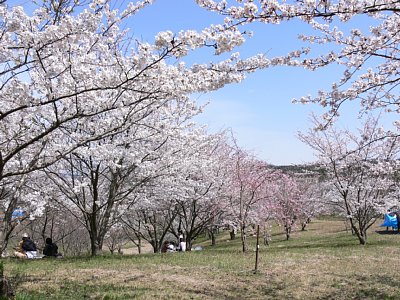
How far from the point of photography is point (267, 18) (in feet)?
14.3

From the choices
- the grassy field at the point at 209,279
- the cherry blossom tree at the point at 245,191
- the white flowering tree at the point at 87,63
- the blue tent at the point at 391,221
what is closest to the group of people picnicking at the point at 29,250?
the grassy field at the point at 209,279

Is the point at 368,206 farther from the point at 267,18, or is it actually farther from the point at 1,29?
the point at 1,29

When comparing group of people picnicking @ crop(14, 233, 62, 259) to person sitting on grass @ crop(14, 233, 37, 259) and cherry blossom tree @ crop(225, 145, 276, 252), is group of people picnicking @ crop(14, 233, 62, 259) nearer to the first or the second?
person sitting on grass @ crop(14, 233, 37, 259)

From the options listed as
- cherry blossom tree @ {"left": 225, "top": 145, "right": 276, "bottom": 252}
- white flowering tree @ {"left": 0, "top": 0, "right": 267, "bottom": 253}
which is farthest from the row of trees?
cherry blossom tree @ {"left": 225, "top": 145, "right": 276, "bottom": 252}

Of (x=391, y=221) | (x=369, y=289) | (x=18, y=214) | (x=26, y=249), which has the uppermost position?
(x=18, y=214)

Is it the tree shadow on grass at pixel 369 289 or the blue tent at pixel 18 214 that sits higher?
the blue tent at pixel 18 214

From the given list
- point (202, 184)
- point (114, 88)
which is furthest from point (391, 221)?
point (114, 88)

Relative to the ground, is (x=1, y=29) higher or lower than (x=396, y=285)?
higher

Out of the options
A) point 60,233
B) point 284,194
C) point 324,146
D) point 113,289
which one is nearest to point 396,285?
point 113,289

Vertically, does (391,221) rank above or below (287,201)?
below

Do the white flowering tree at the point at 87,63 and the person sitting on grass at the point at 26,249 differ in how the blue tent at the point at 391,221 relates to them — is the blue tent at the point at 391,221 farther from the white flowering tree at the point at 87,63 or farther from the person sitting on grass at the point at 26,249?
Answer: the white flowering tree at the point at 87,63

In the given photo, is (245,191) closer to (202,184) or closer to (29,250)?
(202,184)

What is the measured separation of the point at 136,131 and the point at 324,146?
1219 centimetres

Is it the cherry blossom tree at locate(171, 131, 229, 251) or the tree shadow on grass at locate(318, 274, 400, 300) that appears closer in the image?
the tree shadow on grass at locate(318, 274, 400, 300)
